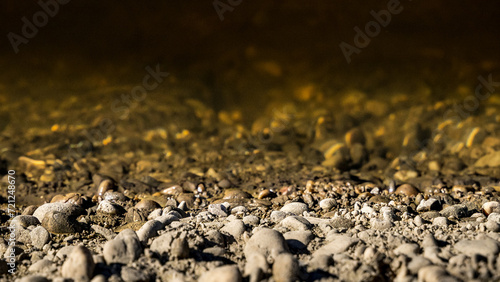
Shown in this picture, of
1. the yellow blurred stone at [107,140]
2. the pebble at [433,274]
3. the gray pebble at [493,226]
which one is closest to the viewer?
the pebble at [433,274]

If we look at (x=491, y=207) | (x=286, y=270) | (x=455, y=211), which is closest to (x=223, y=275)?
(x=286, y=270)

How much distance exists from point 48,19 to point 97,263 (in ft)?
8.39

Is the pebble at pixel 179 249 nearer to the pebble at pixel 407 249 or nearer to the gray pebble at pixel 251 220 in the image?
the gray pebble at pixel 251 220

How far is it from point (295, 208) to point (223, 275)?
2.90ft

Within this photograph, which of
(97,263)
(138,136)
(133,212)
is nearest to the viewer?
(97,263)

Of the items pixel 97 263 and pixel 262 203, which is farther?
pixel 262 203

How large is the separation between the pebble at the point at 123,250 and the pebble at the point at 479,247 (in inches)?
46.0

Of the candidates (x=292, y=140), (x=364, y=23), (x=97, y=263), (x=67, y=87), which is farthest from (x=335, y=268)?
(x=67, y=87)

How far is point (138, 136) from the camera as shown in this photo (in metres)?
3.46

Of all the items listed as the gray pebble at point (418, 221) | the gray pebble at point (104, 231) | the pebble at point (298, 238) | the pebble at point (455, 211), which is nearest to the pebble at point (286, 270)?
the pebble at point (298, 238)

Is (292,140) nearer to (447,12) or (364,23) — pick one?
(364,23)

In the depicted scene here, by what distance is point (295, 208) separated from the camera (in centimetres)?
228

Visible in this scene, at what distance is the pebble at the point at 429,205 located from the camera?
2287 mm

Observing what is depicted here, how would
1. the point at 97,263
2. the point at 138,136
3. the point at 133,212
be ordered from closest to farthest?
the point at 97,263 → the point at 133,212 → the point at 138,136
